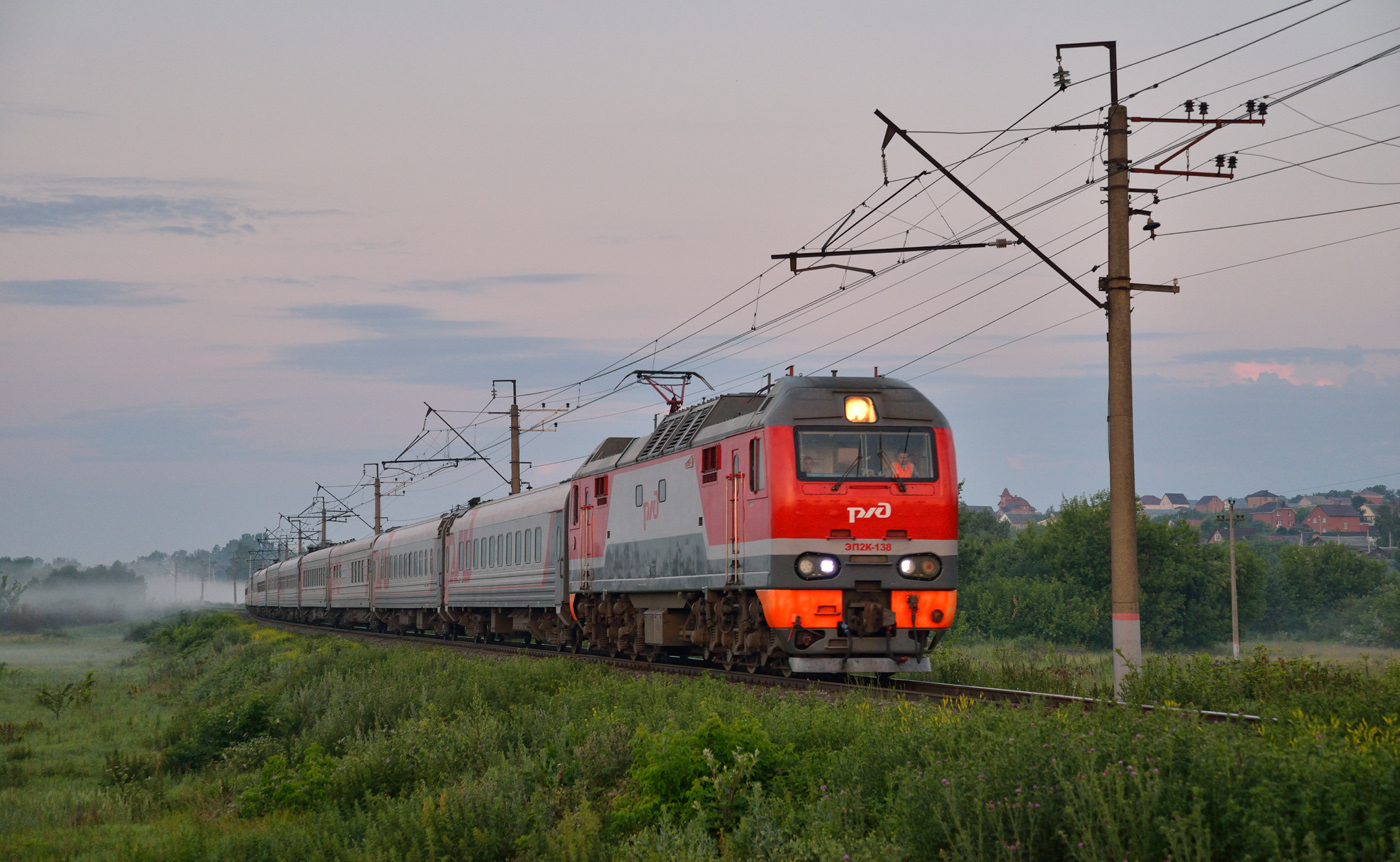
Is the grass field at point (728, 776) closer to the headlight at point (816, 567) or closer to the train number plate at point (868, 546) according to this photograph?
the headlight at point (816, 567)

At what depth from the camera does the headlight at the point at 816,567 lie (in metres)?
16.9

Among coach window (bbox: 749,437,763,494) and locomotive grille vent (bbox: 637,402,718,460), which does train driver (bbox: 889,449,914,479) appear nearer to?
coach window (bbox: 749,437,763,494)

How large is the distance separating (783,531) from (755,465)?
4.04 feet

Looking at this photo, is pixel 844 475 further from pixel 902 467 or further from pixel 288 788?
pixel 288 788

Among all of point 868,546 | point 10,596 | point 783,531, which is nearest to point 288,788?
point 783,531

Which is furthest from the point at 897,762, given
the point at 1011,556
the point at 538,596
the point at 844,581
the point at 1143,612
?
the point at 1011,556

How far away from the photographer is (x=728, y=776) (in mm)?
9422

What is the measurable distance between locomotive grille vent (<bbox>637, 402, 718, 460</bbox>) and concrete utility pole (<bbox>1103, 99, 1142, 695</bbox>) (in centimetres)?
687

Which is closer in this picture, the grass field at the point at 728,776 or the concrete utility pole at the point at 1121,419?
the grass field at the point at 728,776

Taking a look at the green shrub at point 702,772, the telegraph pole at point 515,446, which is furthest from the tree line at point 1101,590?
the green shrub at point 702,772

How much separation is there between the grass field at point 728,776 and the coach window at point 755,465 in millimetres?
3264

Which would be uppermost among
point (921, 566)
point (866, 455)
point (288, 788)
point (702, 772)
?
point (866, 455)

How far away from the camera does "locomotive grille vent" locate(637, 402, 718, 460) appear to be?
67.4 feet

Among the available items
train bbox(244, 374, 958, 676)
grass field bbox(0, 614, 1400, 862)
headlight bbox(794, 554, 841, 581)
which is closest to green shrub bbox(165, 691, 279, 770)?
grass field bbox(0, 614, 1400, 862)
